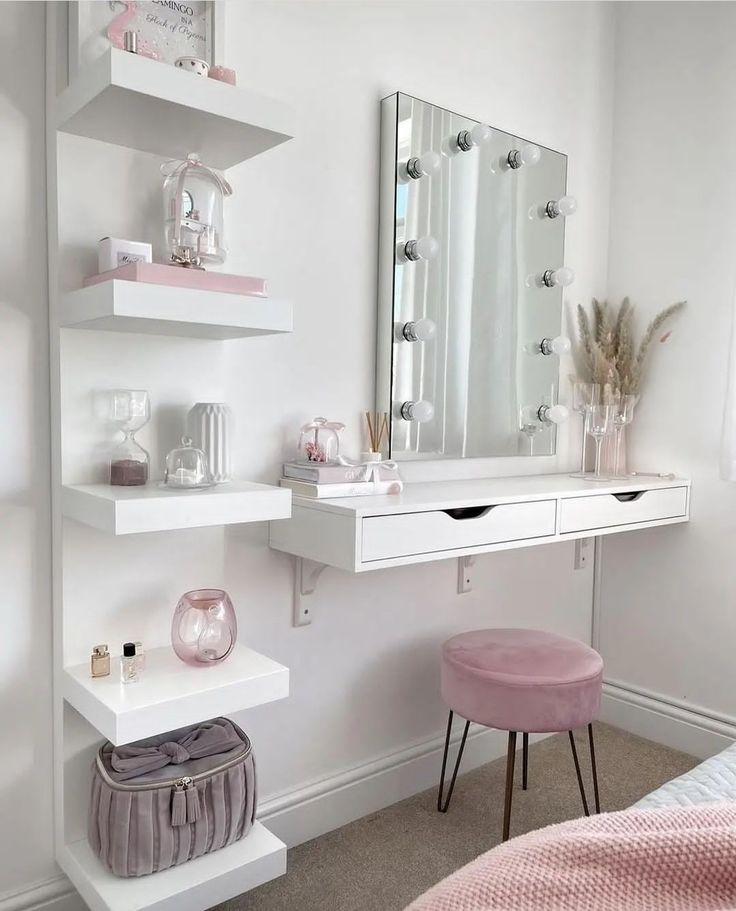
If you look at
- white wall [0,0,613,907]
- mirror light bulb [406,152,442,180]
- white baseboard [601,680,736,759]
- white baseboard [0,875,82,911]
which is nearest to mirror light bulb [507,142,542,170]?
white wall [0,0,613,907]

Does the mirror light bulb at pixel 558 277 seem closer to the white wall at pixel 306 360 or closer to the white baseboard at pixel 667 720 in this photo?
the white wall at pixel 306 360

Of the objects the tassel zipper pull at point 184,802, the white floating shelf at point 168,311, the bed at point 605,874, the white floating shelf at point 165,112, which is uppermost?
the white floating shelf at point 165,112

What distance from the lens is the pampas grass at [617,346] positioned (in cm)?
245

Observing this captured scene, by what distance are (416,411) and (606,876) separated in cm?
132

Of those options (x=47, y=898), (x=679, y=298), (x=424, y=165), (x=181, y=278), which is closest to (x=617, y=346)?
(x=679, y=298)

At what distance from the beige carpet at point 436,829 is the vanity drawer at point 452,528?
78 centimetres

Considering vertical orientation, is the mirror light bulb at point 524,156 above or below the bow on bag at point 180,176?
above

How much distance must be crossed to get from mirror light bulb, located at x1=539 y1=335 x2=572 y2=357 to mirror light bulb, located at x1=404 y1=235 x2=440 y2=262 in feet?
1.80

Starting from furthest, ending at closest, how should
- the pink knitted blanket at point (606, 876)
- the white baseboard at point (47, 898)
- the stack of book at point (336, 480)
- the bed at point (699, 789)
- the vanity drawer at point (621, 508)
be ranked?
the vanity drawer at point (621, 508) < the stack of book at point (336, 480) < the white baseboard at point (47, 898) < the bed at point (699, 789) < the pink knitted blanket at point (606, 876)

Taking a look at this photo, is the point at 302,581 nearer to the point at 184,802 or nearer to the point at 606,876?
the point at 184,802

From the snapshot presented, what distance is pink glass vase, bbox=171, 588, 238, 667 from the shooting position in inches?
58.5

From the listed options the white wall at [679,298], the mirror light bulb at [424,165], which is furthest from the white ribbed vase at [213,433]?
the white wall at [679,298]

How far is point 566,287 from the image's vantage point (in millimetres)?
2500

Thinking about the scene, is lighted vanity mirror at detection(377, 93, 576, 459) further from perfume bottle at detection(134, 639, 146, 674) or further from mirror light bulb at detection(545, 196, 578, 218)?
perfume bottle at detection(134, 639, 146, 674)
